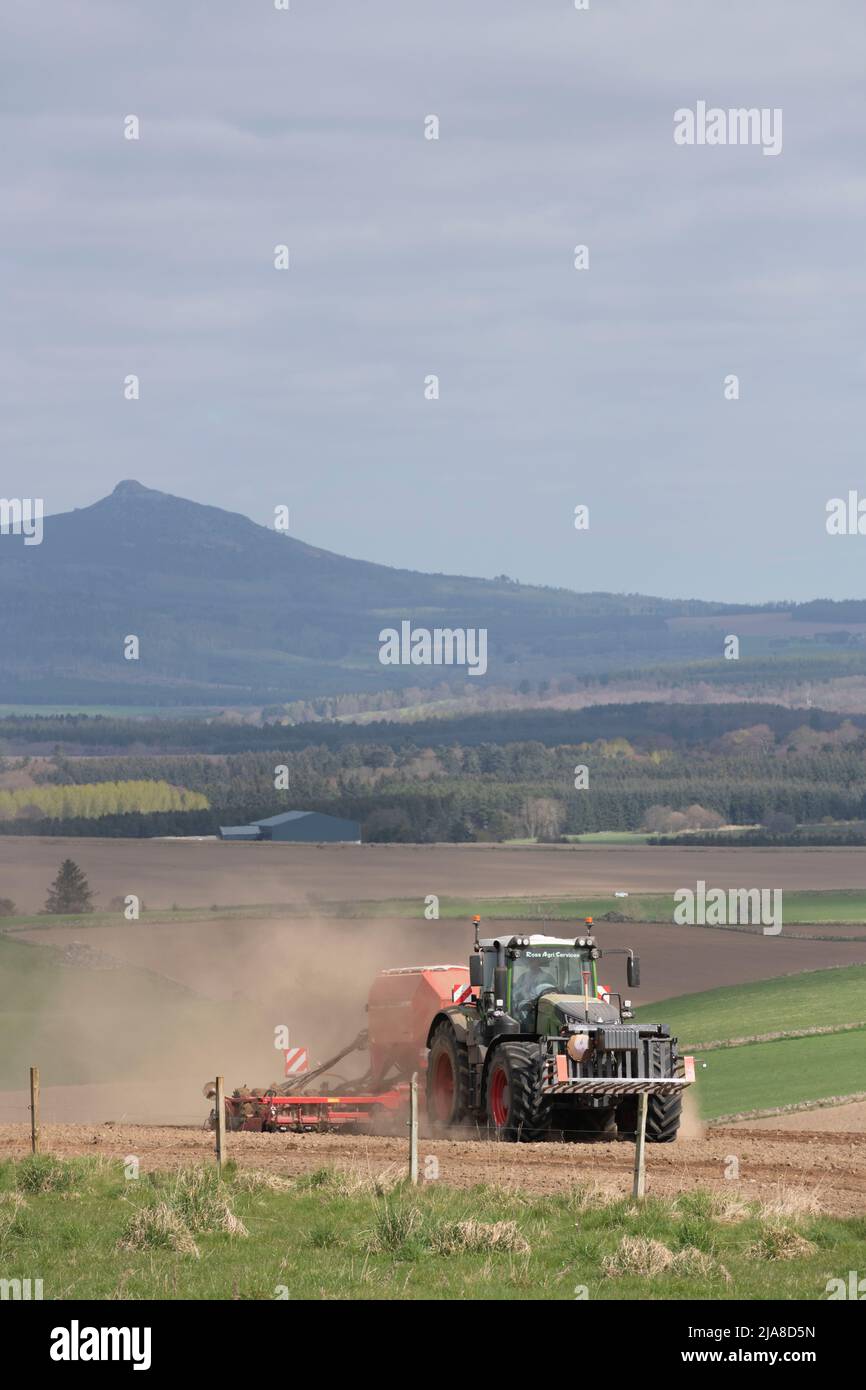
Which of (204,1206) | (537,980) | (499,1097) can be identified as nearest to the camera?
(204,1206)

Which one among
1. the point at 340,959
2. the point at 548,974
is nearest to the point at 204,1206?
the point at 548,974

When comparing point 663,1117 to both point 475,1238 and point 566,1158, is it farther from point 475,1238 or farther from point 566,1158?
point 475,1238

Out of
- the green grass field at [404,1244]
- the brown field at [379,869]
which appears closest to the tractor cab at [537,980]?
the green grass field at [404,1244]

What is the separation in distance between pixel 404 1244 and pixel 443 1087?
12161mm

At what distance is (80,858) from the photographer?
451 feet

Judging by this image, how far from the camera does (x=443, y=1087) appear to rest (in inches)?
1158

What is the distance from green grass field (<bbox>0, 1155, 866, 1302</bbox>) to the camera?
15797 millimetres

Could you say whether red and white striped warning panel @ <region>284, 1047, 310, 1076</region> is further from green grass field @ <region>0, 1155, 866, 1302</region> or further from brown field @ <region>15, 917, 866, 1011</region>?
green grass field @ <region>0, 1155, 866, 1302</region>

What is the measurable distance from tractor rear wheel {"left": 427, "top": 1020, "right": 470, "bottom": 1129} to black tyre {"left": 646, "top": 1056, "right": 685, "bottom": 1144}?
113 inches

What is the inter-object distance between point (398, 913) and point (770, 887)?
32523 millimetres

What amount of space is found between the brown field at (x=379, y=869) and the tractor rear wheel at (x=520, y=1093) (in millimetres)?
81254

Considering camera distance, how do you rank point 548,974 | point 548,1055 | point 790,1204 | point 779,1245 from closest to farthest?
Result: point 779,1245 < point 790,1204 < point 548,1055 < point 548,974
